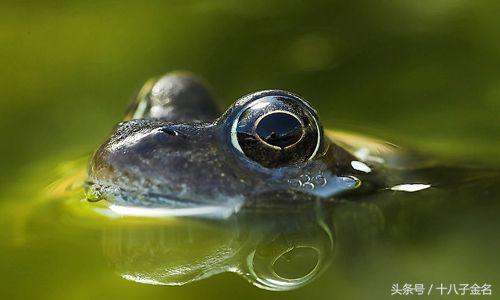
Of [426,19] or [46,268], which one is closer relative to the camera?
[46,268]

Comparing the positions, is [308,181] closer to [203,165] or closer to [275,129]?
[275,129]

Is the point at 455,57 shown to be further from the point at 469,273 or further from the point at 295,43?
the point at 469,273

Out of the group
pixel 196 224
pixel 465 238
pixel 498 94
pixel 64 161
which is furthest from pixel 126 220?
pixel 498 94

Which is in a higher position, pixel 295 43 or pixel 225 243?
pixel 295 43

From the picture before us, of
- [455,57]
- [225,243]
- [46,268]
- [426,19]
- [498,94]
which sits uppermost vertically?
[426,19]

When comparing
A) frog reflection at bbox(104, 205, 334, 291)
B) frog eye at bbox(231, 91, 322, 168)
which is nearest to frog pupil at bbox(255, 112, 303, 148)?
frog eye at bbox(231, 91, 322, 168)

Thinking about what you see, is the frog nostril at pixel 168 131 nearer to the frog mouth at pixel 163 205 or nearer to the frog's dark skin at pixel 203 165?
the frog's dark skin at pixel 203 165

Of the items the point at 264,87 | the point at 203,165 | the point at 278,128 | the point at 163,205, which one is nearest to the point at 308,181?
the point at 278,128
